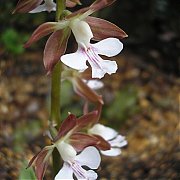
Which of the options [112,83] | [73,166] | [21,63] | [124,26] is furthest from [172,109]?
[73,166]

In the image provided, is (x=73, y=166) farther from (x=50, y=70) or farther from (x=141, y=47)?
→ (x=141, y=47)

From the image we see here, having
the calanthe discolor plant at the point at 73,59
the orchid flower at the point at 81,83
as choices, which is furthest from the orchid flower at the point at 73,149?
the orchid flower at the point at 81,83

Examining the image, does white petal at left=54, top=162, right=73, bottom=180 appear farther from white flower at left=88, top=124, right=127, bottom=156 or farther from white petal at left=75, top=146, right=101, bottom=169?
white flower at left=88, top=124, right=127, bottom=156

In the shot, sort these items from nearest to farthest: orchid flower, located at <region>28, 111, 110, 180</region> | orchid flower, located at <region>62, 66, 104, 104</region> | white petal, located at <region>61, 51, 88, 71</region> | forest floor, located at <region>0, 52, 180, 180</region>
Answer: white petal, located at <region>61, 51, 88, 71</region>, orchid flower, located at <region>28, 111, 110, 180</region>, orchid flower, located at <region>62, 66, 104, 104</region>, forest floor, located at <region>0, 52, 180, 180</region>

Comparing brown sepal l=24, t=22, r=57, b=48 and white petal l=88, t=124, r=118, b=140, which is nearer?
brown sepal l=24, t=22, r=57, b=48

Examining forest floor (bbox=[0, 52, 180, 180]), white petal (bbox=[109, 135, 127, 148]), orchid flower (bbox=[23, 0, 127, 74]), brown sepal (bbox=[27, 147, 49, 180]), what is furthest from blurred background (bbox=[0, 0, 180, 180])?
orchid flower (bbox=[23, 0, 127, 74])

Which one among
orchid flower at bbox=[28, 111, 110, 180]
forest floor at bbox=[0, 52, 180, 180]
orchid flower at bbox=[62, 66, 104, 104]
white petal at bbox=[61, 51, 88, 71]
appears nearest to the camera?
white petal at bbox=[61, 51, 88, 71]

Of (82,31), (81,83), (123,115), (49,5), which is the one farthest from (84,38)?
(123,115)
